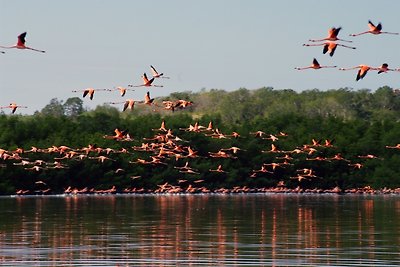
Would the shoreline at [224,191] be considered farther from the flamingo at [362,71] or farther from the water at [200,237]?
the flamingo at [362,71]

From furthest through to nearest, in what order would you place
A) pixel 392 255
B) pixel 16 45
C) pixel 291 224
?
pixel 291 224, pixel 16 45, pixel 392 255

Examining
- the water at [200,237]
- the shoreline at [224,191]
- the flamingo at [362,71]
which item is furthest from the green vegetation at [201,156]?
the flamingo at [362,71]

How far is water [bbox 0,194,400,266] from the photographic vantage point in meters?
55.1

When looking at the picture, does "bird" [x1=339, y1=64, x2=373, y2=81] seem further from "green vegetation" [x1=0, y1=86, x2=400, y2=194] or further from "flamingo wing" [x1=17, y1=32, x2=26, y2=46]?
"green vegetation" [x1=0, y1=86, x2=400, y2=194]

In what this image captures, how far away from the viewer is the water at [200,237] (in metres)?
55.1

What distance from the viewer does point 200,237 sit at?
6762cm

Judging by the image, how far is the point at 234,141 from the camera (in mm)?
175625

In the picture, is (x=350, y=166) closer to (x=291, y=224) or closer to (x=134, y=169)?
(x=134, y=169)

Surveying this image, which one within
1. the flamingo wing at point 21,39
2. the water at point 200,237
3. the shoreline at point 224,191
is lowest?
the water at point 200,237

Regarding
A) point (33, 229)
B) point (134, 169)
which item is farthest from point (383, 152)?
point (33, 229)

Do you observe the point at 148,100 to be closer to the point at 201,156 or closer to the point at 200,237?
the point at 200,237

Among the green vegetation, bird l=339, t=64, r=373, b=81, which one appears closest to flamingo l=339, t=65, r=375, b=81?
bird l=339, t=64, r=373, b=81

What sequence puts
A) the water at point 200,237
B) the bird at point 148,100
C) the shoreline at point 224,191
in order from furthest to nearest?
1. the shoreline at point 224,191
2. the bird at point 148,100
3. the water at point 200,237

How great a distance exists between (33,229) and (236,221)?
1449 centimetres
